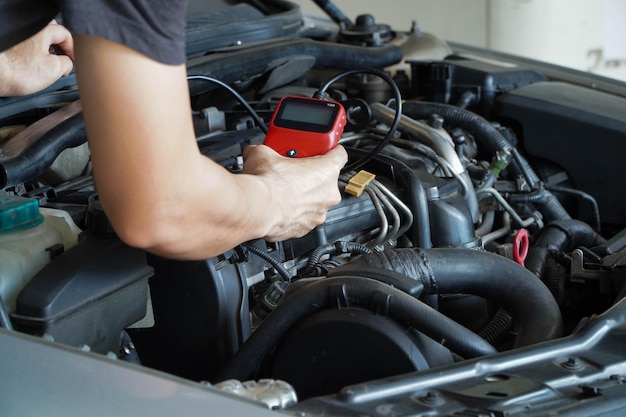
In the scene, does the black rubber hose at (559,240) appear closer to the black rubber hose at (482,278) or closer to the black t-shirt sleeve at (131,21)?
the black rubber hose at (482,278)

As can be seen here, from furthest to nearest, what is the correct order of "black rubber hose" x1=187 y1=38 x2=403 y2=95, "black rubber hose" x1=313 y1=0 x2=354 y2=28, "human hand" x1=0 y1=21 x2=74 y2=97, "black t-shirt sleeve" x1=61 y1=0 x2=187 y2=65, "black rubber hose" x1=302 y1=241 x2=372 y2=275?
"black rubber hose" x1=313 y1=0 x2=354 y2=28
"black rubber hose" x1=187 y1=38 x2=403 y2=95
"human hand" x1=0 y1=21 x2=74 y2=97
"black rubber hose" x1=302 y1=241 x2=372 y2=275
"black t-shirt sleeve" x1=61 y1=0 x2=187 y2=65

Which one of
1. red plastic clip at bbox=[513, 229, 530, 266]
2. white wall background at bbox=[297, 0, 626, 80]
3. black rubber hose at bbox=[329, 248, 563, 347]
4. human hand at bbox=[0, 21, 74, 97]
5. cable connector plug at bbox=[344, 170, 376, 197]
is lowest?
white wall background at bbox=[297, 0, 626, 80]

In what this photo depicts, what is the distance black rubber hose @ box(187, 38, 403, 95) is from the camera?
1.64 metres

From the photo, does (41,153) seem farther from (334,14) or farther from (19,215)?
(334,14)

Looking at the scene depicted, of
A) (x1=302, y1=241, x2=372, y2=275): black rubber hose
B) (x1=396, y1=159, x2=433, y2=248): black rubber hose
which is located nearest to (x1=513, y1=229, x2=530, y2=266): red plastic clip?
(x1=396, y1=159, x2=433, y2=248): black rubber hose

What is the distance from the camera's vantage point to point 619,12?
4887 millimetres

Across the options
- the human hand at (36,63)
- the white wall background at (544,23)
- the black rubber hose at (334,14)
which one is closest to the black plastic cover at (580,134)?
the black rubber hose at (334,14)

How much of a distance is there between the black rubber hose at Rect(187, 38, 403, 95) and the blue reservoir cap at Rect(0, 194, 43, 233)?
1.91 ft

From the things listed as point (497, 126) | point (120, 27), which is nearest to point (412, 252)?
point (120, 27)

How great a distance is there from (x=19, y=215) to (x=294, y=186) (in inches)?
13.2

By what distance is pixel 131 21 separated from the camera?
76 centimetres

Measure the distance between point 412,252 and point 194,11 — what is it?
0.92 meters

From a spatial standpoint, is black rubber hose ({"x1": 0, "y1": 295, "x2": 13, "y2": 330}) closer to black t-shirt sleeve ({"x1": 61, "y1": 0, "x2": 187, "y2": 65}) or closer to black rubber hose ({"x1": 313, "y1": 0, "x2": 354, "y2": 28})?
black t-shirt sleeve ({"x1": 61, "y1": 0, "x2": 187, "y2": 65})

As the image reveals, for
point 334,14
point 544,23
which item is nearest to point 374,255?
point 334,14
